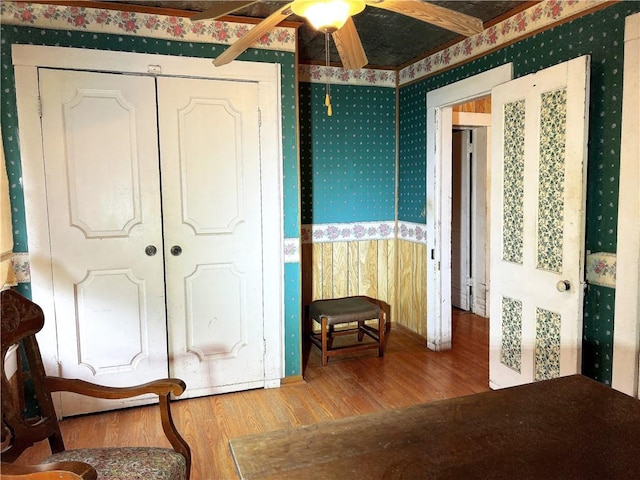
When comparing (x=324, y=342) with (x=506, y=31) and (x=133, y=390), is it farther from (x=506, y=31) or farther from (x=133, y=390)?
(x=506, y=31)

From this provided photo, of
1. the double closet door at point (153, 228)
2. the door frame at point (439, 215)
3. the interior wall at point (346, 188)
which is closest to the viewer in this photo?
the double closet door at point (153, 228)

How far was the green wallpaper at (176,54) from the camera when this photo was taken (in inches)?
102

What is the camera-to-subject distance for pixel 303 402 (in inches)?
118

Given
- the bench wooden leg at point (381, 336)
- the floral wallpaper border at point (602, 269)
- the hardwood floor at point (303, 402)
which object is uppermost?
the floral wallpaper border at point (602, 269)

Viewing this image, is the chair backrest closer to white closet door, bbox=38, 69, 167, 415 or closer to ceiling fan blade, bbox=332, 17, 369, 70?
white closet door, bbox=38, 69, 167, 415

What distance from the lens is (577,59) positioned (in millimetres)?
2307

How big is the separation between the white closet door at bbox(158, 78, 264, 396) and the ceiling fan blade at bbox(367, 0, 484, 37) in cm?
165

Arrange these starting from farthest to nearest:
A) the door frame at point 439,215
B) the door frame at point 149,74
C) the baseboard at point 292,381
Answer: the door frame at point 439,215 → the baseboard at point 292,381 → the door frame at point 149,74

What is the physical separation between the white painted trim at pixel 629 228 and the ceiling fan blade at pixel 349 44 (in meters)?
1.29

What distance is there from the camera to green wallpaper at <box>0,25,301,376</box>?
8.46 feet

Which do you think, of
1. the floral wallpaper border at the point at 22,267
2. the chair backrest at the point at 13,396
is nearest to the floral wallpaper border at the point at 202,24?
the floral wallpaper border at the point at 22,267

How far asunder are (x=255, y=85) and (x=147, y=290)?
1.51m

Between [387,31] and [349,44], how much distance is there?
1651 mm

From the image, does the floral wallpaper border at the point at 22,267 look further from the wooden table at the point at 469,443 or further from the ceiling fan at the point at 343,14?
the wooden table at the point at 469,443
